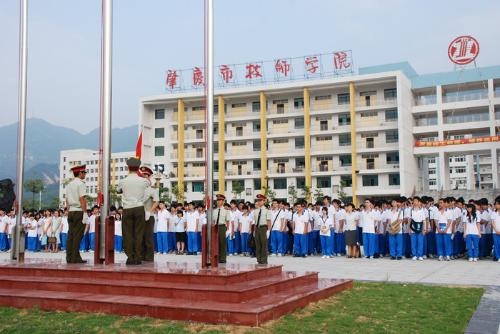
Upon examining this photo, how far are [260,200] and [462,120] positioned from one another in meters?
36.1

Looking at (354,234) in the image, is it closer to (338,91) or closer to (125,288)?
(125,288)

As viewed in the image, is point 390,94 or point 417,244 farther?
point 390,94

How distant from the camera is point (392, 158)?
140 feet

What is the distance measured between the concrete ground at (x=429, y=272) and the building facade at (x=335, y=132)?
29.8 m

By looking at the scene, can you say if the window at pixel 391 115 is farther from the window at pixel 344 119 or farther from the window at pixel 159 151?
the window at pixel 159 151

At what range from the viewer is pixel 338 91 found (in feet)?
149

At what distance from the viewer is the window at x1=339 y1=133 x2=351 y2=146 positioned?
44.9m

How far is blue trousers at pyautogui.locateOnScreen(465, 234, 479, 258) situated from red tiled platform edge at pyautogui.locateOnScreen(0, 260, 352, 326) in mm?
6023

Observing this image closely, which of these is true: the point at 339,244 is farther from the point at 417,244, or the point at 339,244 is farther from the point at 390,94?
the point at 390,94

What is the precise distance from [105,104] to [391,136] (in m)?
37.6

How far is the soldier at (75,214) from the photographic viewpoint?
27.0ft

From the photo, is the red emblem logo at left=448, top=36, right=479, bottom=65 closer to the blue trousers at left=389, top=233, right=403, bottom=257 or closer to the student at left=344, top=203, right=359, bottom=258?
the student at left=344, top=203, right=359, bottom=258

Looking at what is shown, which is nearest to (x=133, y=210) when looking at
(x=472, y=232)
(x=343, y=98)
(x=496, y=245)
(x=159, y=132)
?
(x=472, y=232)

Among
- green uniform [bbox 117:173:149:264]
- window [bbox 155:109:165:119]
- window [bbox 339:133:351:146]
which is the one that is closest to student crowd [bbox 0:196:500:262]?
green uniform [bbox 117:173:149:264]
